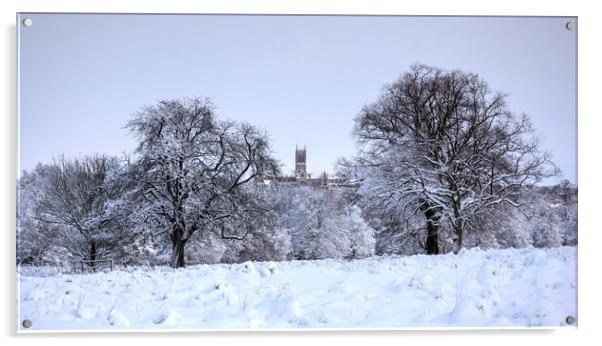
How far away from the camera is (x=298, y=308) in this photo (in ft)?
16.1

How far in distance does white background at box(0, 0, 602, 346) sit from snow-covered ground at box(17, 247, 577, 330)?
14cm

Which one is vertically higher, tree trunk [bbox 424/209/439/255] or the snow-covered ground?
tree trunk [bbox 424/209/439/255]

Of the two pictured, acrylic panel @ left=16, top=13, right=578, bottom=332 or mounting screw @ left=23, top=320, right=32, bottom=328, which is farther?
acrylic panel @ left=16, top=13, right=578, bottom=332

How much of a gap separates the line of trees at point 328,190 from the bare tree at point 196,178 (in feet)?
0.05

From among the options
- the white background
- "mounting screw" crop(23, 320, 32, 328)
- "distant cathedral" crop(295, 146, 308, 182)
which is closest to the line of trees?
"distant cathedral" crop(295, 146, 308, 182)

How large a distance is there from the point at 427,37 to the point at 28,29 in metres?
4.81

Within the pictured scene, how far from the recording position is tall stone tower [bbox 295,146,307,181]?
600 cm

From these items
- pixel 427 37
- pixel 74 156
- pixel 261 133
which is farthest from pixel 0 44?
pixel 427 37

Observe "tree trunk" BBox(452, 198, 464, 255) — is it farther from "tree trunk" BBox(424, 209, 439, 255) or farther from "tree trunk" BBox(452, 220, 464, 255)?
"tree trunk" BBox(424, 209, 439, 255)

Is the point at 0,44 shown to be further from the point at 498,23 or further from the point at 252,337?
the point at 498,23

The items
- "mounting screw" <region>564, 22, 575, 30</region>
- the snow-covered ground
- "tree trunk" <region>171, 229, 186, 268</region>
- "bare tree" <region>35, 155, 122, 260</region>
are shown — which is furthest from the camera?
"tree trunk" <region>171, 229, 186, 268</region>

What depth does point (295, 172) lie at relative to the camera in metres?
6.06

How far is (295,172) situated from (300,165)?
118 millimetres
